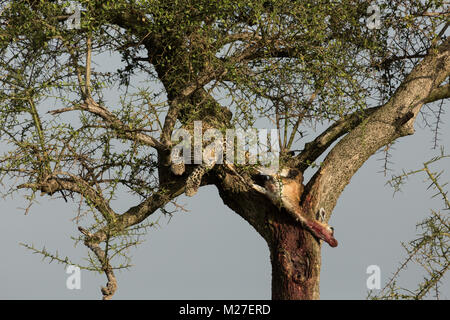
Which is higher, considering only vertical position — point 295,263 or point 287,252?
point 287,252

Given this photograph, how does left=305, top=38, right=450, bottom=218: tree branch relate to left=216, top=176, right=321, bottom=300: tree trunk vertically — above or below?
above

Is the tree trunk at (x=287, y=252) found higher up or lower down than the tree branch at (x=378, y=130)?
lower down

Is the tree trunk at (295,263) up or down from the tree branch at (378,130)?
down

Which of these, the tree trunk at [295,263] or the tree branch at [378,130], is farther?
the tree branch at [378,130]

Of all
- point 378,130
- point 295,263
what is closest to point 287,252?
point 295,263


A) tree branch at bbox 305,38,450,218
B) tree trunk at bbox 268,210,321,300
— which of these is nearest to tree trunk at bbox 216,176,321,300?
tree trunk at bbox 268,210,321,300

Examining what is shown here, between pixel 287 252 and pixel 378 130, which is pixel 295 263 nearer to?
pixel 287 252

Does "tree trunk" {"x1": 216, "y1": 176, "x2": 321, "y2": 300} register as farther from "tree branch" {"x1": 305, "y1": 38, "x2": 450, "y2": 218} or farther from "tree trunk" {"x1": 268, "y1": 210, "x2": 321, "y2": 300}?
"tree branch" {"x1": 305, "y1": 38, "x2": 450, "y2": 218}

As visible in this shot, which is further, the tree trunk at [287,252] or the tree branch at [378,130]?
the tree branch at [378,130]

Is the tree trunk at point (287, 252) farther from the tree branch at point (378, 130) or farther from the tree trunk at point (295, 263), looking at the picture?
the tree branch at point (378, 130)

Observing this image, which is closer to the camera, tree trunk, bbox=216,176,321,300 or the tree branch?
tree trunk, bbox=216,176,321,300

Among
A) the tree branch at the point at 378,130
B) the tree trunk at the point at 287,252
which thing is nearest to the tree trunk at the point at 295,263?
the tree trunk at the point at 287,252

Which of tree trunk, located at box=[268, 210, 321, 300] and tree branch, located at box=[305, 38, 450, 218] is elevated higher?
tree branch, located at box=[305, 38, 450, 218]

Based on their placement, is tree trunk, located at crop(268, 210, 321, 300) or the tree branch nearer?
tree trunk, located at crop(268, 210, 321, 300)
